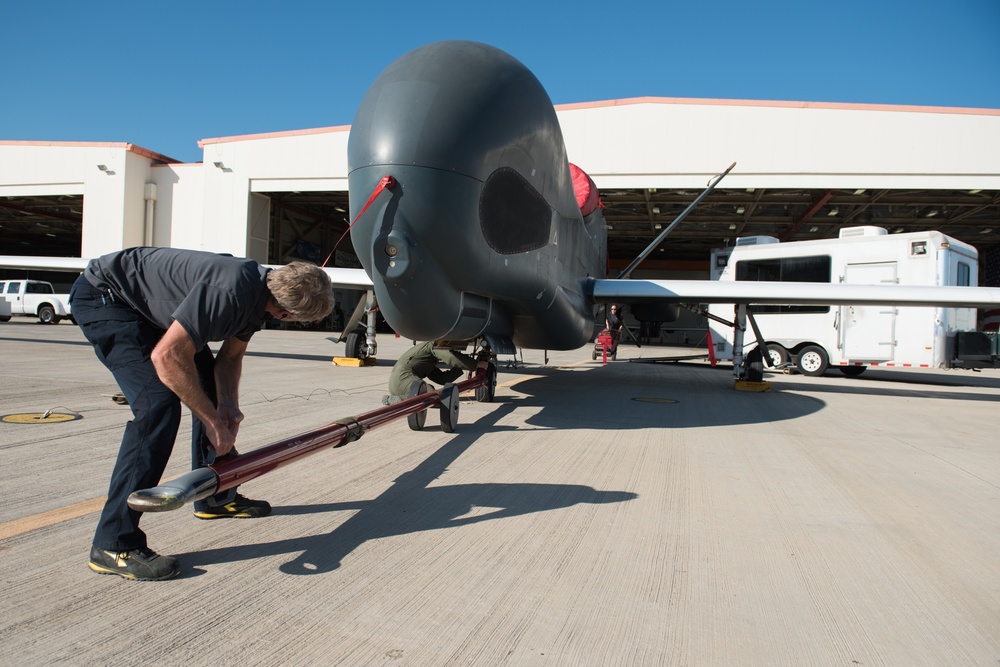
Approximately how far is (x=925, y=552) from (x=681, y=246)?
128 feet

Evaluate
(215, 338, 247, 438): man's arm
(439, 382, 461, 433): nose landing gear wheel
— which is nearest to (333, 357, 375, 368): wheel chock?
(439, 382, 461, 433): nose landing gear wheel

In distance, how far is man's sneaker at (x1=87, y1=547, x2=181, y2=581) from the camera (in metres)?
2.26

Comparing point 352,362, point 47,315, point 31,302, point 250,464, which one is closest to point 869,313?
point 352,362

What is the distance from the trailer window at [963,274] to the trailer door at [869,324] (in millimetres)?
1492

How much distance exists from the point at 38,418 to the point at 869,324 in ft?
47.8

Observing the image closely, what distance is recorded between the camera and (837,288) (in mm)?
8430

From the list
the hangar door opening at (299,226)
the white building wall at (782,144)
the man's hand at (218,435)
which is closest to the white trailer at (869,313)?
the white building wall at (782,144)

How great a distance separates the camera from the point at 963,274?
13.2m

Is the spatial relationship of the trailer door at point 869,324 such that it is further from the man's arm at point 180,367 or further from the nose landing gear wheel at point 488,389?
the man's arm at point 180,367

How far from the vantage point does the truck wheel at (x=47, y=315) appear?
24.7 metres

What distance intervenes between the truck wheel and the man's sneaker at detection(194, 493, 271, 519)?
90.8 feet

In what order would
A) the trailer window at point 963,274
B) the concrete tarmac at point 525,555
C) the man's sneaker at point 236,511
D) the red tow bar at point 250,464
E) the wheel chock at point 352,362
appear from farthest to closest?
1. the trailer window at point 963,274
2. the wheel chock at point 352,362
3. the man's sneaker at point 236,511
4. the red tow bar at point 250,464
5. the concrete tarmac at point 525,555

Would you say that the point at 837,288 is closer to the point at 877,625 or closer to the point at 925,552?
the point at 925,552

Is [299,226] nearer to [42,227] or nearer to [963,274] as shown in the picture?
[42,227]
